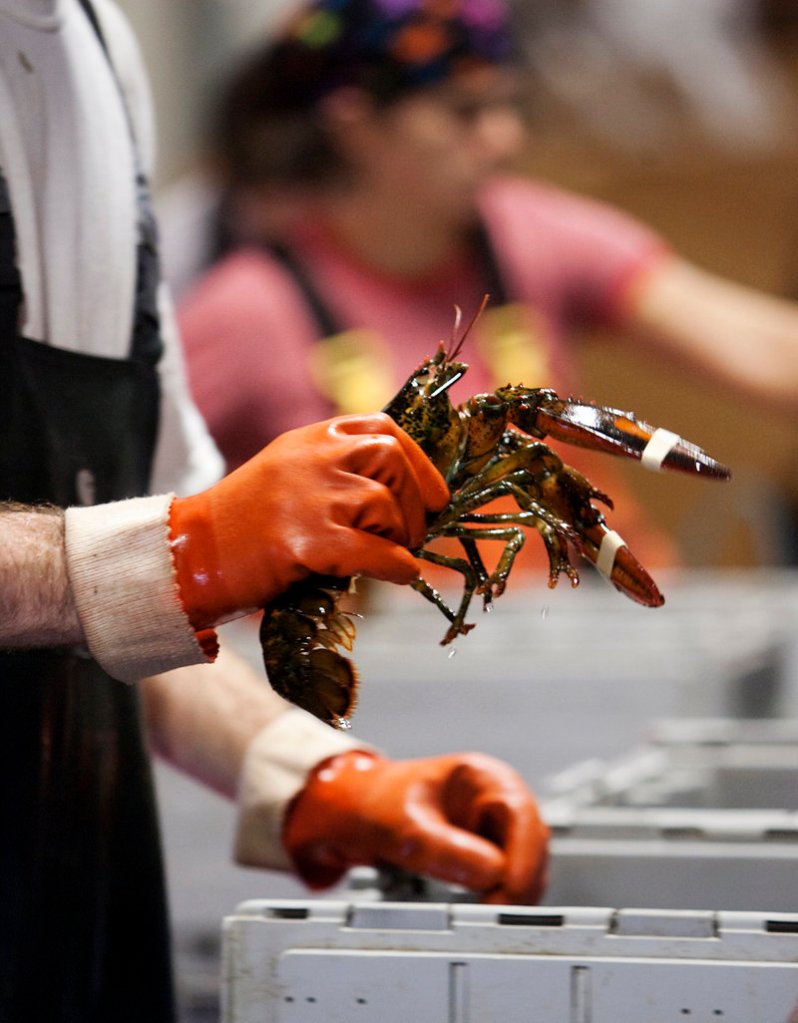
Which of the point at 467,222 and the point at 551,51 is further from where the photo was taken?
the point at 551,51

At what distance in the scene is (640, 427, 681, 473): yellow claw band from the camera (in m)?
0.81

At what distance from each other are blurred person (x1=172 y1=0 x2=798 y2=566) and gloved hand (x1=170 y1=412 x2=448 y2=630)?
152cm

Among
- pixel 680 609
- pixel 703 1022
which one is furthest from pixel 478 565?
pixel 680 609

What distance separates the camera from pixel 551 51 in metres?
4.23

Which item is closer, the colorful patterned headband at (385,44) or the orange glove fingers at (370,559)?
the orange glove fingers at (370,559)

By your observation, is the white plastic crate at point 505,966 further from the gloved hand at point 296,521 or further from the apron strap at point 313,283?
the apron strap at point 313,283

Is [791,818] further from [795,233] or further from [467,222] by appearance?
[795,233]

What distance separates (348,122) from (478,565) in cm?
183

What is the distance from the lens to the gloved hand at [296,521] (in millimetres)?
766

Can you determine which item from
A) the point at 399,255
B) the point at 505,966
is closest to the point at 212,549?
the point at 505,966

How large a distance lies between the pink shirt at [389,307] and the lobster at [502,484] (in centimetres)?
133

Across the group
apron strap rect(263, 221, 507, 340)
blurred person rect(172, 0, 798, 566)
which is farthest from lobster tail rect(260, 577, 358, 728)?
apron strap rect(263, 221, 507, 340)

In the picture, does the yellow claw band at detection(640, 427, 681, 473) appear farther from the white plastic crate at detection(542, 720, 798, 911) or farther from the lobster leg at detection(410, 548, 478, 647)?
the white plastic crate at detection(542, 720, 798, 911)

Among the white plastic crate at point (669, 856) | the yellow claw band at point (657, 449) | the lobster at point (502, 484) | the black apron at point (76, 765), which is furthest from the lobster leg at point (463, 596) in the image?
the white plastic crate at point (669, 856)
